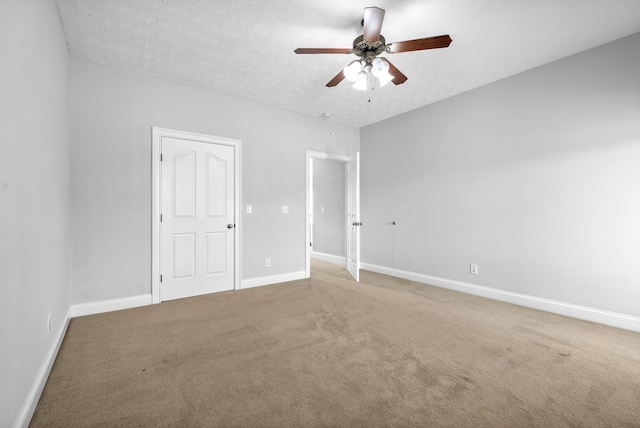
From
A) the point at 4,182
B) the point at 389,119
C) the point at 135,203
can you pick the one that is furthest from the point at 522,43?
the point at 135,203

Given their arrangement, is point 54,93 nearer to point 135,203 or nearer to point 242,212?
point 135,203

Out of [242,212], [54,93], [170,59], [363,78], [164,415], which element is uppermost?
[170,59]

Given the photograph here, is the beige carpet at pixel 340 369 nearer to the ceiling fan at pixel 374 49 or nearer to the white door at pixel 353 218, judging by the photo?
the white door at pixel 353 218

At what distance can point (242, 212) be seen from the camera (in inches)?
164

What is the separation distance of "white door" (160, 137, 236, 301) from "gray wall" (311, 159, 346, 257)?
9.04ft

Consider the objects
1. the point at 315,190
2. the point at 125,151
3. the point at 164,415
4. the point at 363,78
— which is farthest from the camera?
the point at 315,190

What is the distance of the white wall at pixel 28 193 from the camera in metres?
1.31

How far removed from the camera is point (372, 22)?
2.11 metres

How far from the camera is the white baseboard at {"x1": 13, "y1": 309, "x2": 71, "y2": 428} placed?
143 cm

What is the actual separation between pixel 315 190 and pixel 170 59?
4.37 meters

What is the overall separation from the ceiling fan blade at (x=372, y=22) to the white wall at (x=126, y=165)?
2488 millimetres

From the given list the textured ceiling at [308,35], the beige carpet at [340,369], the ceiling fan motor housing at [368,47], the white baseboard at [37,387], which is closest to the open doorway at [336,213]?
the textured ceiling at [308,35]

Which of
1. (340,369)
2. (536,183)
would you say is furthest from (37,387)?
(536,183)

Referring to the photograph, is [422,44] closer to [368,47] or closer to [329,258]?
[368,47]
